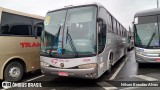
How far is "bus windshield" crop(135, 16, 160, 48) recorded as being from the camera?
993 centimetres

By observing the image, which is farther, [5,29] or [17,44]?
[17,44]

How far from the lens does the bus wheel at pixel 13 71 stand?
7.23 meters

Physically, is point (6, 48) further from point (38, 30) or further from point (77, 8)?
point (77, 8)

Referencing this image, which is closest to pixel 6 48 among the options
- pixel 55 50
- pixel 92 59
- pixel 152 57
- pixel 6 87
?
pixel 6 87

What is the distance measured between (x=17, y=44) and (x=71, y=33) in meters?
2.61

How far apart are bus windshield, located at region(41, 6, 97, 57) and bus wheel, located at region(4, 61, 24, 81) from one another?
145 cm

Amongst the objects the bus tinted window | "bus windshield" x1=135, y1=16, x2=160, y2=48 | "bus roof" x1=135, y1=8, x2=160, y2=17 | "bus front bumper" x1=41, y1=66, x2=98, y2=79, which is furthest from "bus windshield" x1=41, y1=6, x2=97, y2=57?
"bus roof" x1=135, y1=8, x2=160, y2=17

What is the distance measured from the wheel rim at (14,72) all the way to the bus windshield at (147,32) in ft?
21.4

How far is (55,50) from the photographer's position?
21.7ft

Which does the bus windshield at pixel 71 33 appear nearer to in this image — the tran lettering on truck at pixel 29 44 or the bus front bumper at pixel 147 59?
the tran lettering on truck at pixel 29 44

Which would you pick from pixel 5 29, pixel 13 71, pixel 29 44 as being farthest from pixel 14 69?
pixel 5 29

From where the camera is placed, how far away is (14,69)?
7.58 meters

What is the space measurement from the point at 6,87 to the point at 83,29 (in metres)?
3.66

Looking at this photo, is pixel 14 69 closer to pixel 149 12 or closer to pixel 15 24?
pixel 15 24
